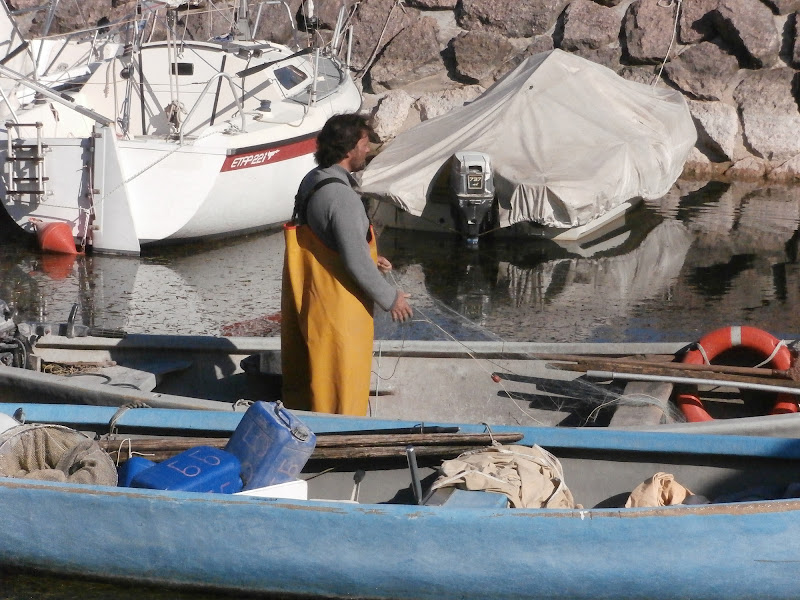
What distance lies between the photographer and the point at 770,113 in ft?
50.5

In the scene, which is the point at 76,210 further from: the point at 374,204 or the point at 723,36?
the point at 723,36

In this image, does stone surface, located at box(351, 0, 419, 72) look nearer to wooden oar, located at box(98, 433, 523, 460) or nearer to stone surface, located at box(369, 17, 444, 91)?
stone surface, located at box(369, 17, 444, 91)

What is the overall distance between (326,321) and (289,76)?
8.61 m

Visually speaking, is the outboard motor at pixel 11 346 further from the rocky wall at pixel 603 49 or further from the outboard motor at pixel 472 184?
the rocky wall at pixel 603 49

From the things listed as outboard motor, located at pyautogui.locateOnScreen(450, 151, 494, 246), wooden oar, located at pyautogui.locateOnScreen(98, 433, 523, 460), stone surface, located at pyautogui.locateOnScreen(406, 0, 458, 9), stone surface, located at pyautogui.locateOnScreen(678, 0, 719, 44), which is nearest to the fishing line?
wooden oar, located at pyautogui.locateOnScreen(98, 433, 523, 460)

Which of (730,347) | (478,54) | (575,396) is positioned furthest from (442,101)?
(575,396)

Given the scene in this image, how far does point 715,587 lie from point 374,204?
9683 millimetres

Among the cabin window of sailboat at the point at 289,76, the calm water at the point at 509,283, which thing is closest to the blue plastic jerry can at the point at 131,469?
the calm water at the point at 509,283

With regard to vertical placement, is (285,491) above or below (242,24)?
below

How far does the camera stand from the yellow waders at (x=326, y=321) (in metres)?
5.26

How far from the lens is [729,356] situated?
6574mm

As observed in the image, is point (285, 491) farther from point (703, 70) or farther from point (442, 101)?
point (703, 70)

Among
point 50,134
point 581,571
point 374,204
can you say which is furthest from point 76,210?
point 581,571

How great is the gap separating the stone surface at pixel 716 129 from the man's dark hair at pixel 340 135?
11.3 meters
